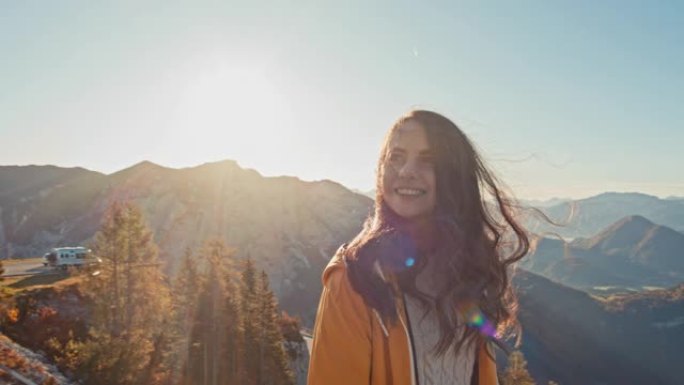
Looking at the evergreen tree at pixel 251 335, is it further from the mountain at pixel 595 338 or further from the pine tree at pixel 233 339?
the mountain at pixel 595 338

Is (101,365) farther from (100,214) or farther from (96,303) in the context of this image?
(100,214)

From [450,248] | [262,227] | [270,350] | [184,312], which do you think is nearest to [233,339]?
[270,350]

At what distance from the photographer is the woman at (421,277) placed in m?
2.53

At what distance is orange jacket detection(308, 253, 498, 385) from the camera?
96.3 inches

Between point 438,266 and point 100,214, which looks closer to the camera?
point 438,266

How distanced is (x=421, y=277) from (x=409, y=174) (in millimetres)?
748

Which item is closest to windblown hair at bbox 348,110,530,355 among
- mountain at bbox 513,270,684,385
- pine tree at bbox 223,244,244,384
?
pine tree at bbox 223,244,244,384

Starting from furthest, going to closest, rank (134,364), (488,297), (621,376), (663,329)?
(663,329) → (621,376) → (134,364) → (488,297)

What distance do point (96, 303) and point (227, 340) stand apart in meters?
9.97

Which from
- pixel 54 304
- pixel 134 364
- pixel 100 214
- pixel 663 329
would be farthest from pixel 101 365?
pixel 663 329

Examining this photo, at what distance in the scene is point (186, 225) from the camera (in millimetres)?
109562

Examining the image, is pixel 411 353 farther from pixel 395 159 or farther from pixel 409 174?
pixel 395 159

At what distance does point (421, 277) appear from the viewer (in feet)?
10.6

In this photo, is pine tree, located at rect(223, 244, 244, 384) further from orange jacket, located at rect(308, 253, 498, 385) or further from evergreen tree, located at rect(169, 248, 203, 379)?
orange jacket, located at rect(308, 253, 498, 385)
